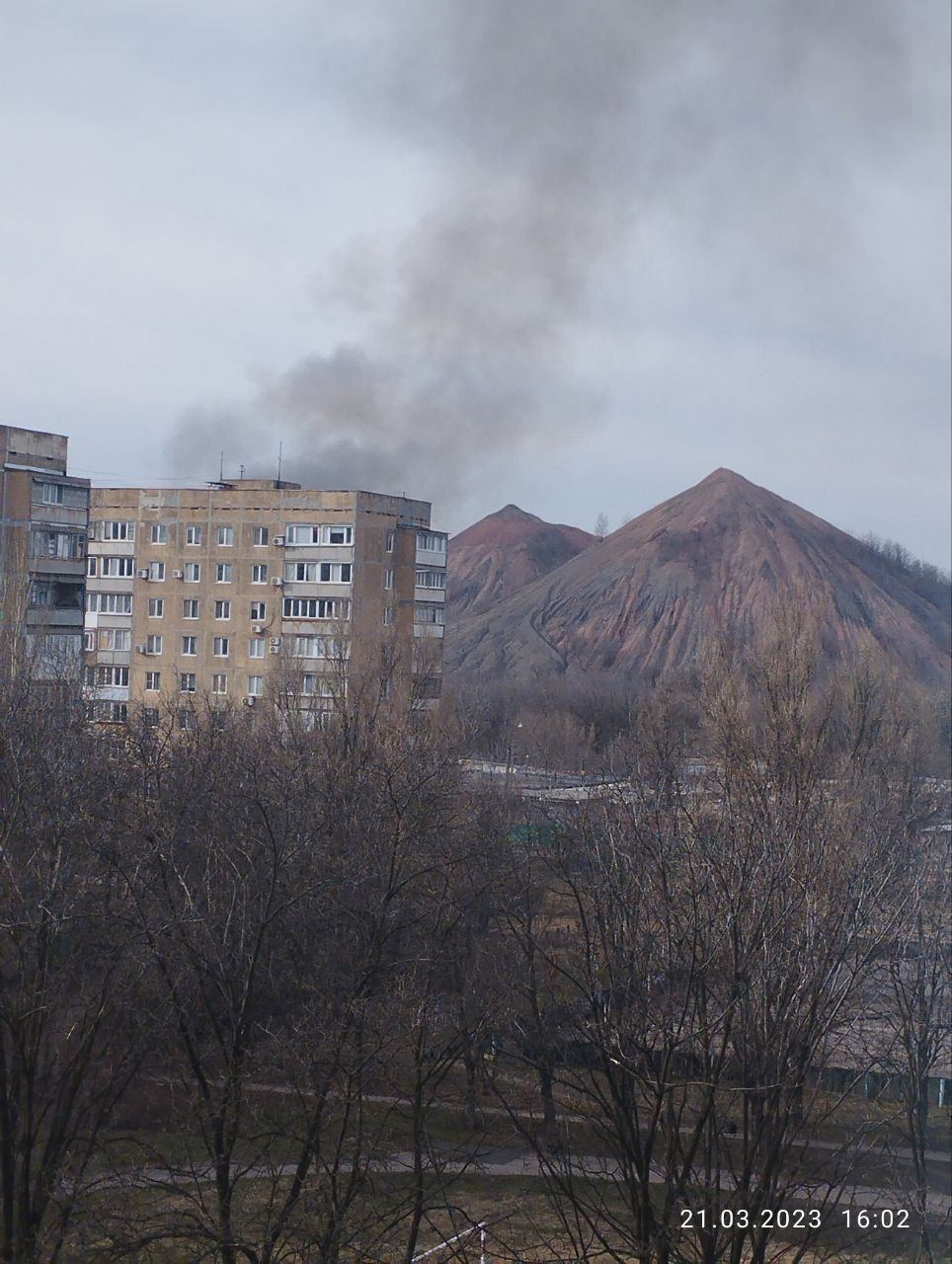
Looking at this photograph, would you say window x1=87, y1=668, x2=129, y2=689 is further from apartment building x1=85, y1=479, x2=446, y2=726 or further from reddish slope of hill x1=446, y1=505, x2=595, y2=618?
reddish slope of hill x1=446, y1=505, x2=595, y2=618

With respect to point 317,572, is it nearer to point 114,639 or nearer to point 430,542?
point 430,542

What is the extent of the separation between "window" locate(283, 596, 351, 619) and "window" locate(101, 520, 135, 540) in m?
2.52

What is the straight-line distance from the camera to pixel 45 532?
14.2 meters

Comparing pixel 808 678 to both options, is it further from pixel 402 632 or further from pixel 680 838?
pixel 680 838

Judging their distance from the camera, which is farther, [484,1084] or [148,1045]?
[484,1084]

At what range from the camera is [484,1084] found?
647cm

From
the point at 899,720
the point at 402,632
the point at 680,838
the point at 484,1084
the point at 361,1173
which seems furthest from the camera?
the point at 402,632

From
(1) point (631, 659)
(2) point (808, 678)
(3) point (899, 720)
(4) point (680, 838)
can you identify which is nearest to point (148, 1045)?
(4) point (680, 838)

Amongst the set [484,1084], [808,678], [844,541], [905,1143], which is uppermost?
[844,541]

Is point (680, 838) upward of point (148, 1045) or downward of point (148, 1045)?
upward

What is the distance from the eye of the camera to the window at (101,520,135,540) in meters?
17.1

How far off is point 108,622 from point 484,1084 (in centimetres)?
1196

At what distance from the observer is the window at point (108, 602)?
17031mm

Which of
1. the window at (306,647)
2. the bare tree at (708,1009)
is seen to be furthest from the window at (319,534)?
the bare tree at (708,1009)
